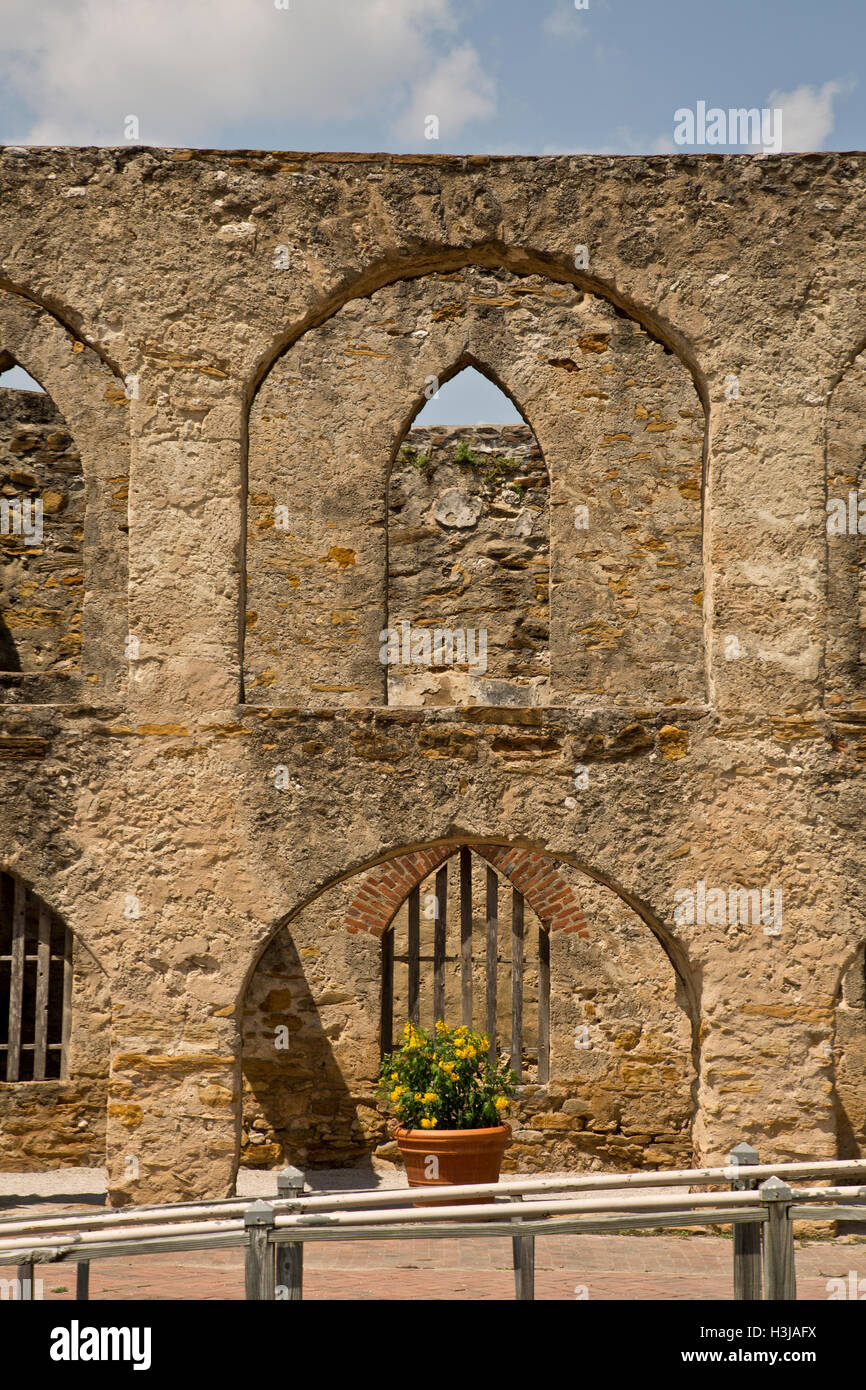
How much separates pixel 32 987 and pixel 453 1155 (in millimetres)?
3967

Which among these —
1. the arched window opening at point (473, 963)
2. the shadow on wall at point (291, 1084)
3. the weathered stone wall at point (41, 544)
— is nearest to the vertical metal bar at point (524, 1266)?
the shadow on wall at point (291, 1084)

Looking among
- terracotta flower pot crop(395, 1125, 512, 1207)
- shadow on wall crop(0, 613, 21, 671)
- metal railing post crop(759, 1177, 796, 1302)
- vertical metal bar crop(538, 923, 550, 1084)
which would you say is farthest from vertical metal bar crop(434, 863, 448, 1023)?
metal railing post crop(759, 1177, 796, 1302)

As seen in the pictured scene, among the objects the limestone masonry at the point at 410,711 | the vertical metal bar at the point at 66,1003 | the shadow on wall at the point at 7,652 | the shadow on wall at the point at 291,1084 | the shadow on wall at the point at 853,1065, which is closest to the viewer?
the limestone masonry at the point at 410,711

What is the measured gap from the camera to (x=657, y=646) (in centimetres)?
1002

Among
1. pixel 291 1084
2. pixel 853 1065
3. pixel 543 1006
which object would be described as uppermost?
pixel 543 1006

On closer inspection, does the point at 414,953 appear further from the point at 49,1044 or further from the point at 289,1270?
the point at 289,1270

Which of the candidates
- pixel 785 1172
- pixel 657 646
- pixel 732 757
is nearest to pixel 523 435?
pixel 657 646

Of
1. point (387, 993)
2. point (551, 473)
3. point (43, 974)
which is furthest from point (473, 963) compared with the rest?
point (551, 473)

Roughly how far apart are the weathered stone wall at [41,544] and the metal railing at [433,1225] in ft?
23.2

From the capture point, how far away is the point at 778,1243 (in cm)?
379

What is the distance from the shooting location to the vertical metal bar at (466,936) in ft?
32.5

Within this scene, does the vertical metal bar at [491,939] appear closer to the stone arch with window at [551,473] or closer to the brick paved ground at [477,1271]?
the stone arch with window at [551,473]

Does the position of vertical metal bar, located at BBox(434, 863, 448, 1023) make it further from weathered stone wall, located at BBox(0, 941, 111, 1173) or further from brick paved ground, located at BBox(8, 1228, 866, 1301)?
brick paved ground, located at BBox(8, 1228, 866, 1301)

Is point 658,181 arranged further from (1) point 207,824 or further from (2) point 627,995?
(2) point 627,995
